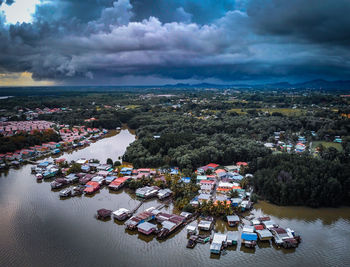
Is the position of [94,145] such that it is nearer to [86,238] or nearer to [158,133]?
[158,133]

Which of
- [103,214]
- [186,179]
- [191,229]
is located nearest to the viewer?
[191,229]

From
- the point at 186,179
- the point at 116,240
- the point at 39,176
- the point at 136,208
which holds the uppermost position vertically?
the point at 186,179

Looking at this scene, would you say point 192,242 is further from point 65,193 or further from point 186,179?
point 65,193

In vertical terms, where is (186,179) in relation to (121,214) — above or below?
above

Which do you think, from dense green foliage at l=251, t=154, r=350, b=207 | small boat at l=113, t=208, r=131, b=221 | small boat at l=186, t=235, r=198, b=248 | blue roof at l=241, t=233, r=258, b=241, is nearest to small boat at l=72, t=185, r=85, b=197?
small boat at l=113, t=208, r=131, b=221

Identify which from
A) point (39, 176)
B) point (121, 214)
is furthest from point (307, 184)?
point (39, 176)

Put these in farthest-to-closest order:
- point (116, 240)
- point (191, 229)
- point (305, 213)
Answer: point (305, 213)
point (191, 229)
point (116, 240)

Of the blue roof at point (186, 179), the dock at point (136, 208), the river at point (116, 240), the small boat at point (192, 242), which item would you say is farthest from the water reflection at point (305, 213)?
the dock at point (136, 208)

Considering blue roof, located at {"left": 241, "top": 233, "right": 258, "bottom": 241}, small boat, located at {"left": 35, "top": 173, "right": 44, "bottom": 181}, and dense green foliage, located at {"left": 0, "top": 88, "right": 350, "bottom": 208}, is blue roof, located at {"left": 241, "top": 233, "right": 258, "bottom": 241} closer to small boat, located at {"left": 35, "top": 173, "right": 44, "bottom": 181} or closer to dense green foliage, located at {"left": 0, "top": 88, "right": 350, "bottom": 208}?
dense green foliage, located at {"left": 0, "top": 88, "right": 350, "bottom": 208}
